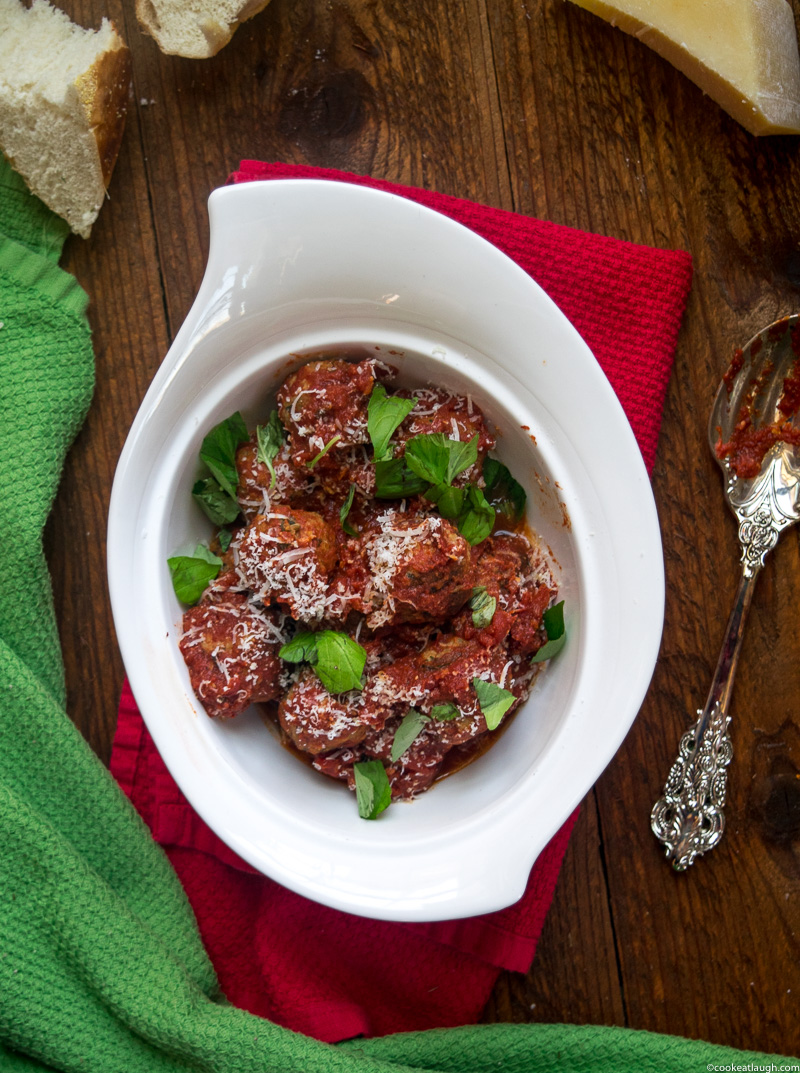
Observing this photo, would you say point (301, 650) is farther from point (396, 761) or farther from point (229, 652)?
point (396, 761)

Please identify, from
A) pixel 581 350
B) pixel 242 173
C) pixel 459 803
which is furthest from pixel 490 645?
pixel 242 173

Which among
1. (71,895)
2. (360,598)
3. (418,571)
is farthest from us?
(71,895)

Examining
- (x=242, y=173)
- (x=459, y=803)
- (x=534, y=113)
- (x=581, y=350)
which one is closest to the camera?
(x=581, y=350)

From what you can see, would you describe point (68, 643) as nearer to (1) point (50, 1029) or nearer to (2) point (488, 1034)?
(1) point (50, 1029)

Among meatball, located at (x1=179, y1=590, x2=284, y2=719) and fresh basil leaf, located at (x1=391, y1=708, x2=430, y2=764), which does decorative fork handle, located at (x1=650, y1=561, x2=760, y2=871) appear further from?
meatball, located at (x1=179, y1=590, x2=284, y2=719)

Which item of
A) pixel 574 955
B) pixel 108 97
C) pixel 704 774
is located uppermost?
pixel 108 97

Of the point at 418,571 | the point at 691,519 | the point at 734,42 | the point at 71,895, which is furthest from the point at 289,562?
the point at 734,42
